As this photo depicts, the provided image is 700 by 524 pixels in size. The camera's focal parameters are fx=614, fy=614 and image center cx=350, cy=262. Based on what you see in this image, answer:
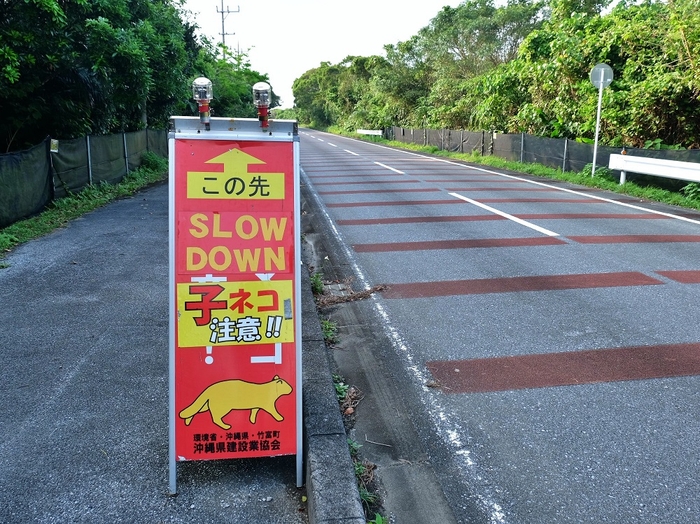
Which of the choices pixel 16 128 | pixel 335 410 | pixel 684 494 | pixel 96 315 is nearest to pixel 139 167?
pixel 16 128

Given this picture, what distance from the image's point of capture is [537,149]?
20.0 m

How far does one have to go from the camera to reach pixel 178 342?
10.0 ft

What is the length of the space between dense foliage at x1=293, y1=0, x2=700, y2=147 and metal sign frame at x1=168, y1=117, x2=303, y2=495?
14.3 m

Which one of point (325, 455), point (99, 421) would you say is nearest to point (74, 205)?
point (99, 421)

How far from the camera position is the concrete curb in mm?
2799

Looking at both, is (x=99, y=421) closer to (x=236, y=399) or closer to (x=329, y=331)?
(x=236, y=399)

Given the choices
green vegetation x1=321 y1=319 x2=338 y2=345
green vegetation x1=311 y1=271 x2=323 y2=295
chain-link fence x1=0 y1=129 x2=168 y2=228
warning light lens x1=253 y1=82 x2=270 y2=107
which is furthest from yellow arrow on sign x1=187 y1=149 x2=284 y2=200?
chain-link fence x1=0 y1=129 x2=168 y2=228

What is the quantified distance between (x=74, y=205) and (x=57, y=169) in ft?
2.53

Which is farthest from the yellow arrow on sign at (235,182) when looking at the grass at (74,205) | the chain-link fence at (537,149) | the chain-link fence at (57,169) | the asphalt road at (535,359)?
the chain-link fence at (537,149)

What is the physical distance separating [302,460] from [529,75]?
20929 mm

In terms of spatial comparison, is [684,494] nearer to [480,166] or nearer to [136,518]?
[136,518]

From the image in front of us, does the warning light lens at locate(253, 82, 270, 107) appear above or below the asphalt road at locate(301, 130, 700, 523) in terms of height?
above

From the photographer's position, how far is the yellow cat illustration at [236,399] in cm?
312

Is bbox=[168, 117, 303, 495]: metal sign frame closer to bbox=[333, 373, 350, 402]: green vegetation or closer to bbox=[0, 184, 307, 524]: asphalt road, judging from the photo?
bbox=[0, 184, 307, 524]: asphalt road
